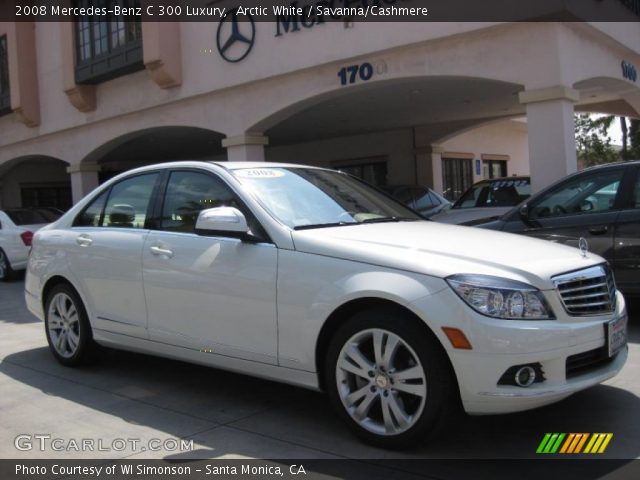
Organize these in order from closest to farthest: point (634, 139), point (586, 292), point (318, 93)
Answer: point (586, 292) < point (318, 93) < point (634, 139)

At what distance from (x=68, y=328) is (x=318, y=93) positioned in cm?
760

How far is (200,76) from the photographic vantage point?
14.0 m

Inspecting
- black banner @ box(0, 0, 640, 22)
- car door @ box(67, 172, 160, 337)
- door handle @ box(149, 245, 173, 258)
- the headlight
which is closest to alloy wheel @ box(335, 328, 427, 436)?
the headlight

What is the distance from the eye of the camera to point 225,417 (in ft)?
14.0

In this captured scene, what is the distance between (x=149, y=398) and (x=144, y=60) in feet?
36.9

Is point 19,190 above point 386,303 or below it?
above

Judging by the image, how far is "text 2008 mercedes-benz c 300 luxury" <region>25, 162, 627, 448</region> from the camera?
10.8ft

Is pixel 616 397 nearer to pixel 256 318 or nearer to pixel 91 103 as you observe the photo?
pixel 256 318

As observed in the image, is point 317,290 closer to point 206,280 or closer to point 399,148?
point 206,280

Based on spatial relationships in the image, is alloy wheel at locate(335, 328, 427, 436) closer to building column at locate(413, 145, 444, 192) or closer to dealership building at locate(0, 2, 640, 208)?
dealership building at locate(0, 2, 640, 208)

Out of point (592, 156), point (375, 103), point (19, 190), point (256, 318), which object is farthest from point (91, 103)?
point (592, 156)

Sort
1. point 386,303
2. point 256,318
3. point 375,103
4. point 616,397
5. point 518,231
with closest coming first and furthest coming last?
point 386,303 → point 256,318 → point 616,397 → point 518,231 → point 375,103

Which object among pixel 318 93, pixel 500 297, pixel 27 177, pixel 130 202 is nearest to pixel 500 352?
pixel 500 297

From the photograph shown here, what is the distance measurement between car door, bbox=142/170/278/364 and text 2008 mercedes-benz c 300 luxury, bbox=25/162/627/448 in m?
0.01
